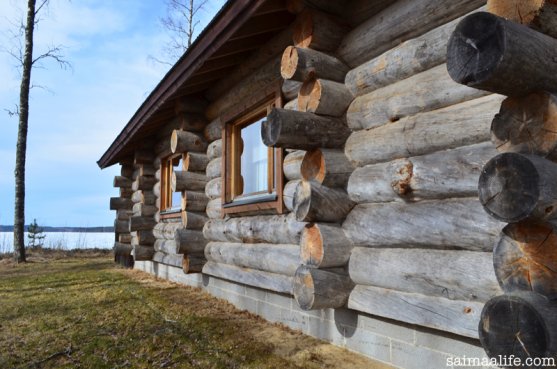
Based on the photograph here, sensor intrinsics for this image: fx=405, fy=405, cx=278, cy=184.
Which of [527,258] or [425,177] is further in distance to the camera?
[425,177]

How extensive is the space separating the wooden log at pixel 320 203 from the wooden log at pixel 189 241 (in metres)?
3.43

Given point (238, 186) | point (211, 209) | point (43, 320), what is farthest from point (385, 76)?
point (43, 320)

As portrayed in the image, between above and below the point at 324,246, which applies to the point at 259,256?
below

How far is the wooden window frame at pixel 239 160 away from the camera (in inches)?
195

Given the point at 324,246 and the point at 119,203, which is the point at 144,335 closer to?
the point at 324,246

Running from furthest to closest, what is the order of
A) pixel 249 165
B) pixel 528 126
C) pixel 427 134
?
pixel 249 165
pixel 427 134
pixel 528 126

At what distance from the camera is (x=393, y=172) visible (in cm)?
332

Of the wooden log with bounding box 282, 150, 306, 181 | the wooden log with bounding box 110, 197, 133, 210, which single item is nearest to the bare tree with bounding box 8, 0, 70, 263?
the wooden log with bounding box 110, 197, 133, 210

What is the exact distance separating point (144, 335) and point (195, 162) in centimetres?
344

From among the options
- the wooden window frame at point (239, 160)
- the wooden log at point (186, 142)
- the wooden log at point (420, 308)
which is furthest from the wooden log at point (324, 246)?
the wooden log at point (186, 142)

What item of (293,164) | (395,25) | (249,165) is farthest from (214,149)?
(395,25)

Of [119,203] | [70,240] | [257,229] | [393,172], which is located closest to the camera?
[393,172]

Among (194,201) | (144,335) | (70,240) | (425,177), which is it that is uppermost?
(194,201)

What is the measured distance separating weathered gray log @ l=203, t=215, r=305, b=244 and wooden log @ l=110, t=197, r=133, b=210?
7.56 meters
